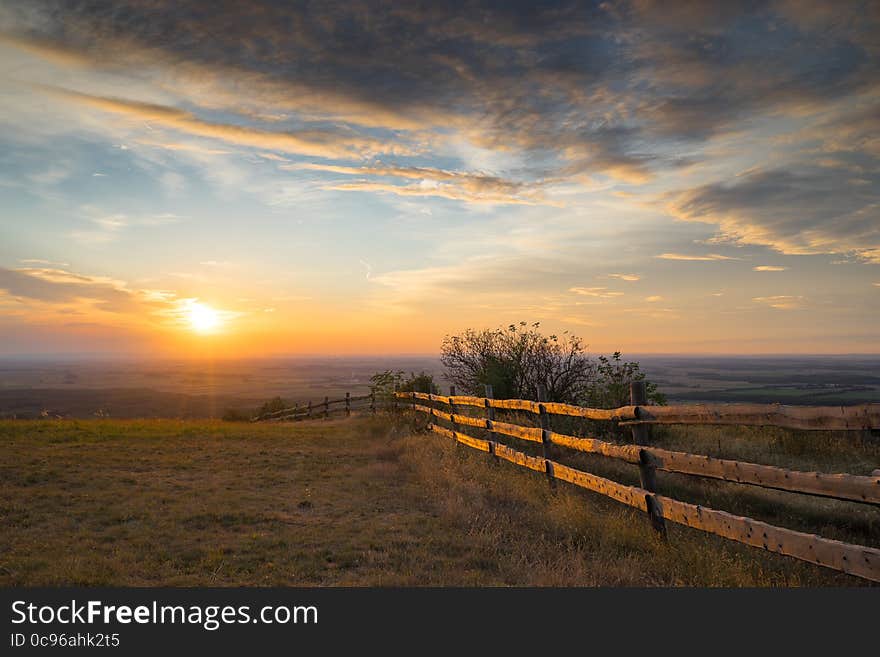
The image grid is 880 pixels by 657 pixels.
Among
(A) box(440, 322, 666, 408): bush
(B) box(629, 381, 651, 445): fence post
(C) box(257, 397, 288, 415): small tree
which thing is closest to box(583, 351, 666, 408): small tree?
(A) box(440, 322, 666, 408): bush

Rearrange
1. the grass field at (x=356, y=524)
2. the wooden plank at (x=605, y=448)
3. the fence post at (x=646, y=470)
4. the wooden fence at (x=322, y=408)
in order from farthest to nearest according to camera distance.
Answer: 1. the wooden fence at (x=322, y=408)
2. the wooden plank at (x=605, y=448)
3. the fence post at (x=646, y=470)
4. the grass field at (x=356, y=524)

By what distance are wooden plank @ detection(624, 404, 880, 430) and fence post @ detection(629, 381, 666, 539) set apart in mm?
361

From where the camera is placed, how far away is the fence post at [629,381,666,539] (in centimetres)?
690

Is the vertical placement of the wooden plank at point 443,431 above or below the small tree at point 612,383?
below

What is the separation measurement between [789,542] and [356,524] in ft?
18.3

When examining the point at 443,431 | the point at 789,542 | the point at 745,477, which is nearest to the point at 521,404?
the point at 443,431

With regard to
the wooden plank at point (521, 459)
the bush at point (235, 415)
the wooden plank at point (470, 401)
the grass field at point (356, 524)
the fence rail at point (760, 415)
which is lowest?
the bush at point (235, 415)

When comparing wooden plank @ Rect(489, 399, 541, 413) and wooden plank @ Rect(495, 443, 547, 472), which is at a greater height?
wooden plank @ Rect(489, 399, 541, 413)

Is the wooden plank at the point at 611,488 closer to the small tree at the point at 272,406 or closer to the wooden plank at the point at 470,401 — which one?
the wooden plank at the point at 470,401

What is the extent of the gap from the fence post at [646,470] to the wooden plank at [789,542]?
0.26m

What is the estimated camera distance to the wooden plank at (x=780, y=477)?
175 inches

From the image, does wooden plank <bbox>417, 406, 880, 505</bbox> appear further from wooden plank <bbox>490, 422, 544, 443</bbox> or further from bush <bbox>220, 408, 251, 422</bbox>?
bush <bbox>220, 408, 251, 422</bbox>

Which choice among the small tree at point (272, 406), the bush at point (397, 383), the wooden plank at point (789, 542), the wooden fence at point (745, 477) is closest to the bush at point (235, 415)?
the small tree at point (272, 406)

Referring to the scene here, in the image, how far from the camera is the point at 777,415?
540cm
